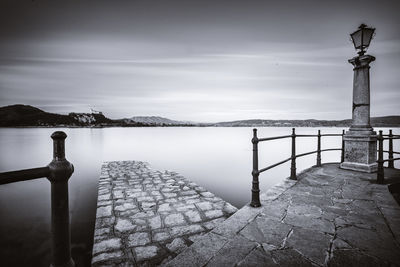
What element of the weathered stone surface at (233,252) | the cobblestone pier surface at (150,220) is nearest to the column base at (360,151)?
the cobblestone pier surface at (150,220)

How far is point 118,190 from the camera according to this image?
5.39m

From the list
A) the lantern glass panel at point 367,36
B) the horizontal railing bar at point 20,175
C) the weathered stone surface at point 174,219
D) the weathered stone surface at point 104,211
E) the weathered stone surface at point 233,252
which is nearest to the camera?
the horizontal railing bar at point 20,175

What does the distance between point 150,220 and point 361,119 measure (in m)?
6.21

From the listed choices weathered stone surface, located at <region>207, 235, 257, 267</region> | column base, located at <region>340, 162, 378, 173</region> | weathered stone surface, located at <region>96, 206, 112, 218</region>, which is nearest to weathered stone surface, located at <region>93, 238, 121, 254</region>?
weathered stone surface, located at <region>96, 206, 112, 218</region>

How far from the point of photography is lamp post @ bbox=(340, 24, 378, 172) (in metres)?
5.57

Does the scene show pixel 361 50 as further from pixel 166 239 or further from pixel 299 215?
pixel 166 239

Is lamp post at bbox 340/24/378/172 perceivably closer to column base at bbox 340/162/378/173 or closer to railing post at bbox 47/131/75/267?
column base at bbox 340/162/378/173

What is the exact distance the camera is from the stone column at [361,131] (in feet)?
18.4

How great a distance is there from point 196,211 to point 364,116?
5442mm

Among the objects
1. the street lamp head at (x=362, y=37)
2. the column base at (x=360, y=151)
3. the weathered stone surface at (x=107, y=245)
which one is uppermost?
the street lamp head at (x=362, y=37)

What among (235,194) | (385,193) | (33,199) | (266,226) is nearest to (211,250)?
(266,226)

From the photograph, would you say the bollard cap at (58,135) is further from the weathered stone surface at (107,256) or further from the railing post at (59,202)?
the weathered stone surface at (107,256)

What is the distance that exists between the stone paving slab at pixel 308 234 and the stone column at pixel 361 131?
2.05 m

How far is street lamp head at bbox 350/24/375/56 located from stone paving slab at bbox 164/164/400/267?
13.4 ft
